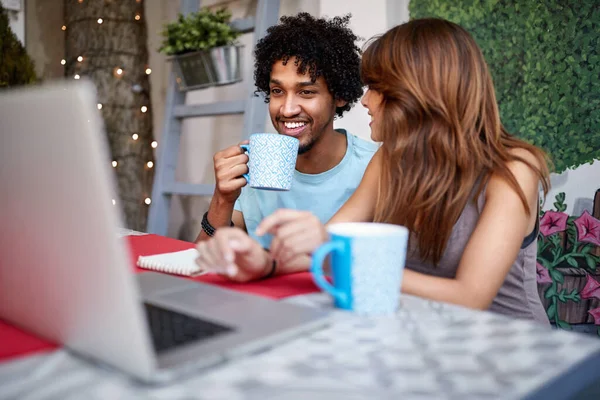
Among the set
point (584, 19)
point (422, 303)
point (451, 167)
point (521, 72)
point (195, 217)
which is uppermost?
point (584, 19)

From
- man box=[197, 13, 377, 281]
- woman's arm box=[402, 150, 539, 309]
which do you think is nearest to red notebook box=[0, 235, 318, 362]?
woman's arm box=[402, 150, 539, 309]

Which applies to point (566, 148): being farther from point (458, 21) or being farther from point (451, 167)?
point (451, 167)

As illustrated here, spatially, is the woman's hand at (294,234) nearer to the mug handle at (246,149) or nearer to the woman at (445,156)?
the woman at (445,156)

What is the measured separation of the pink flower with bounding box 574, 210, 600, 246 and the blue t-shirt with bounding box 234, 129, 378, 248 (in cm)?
63

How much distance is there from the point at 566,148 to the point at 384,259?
46.0 inches

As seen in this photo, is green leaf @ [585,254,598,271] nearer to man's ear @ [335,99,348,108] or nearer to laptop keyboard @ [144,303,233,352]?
man's ear @ [335,99,348,108]

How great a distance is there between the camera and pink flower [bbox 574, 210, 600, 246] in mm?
1438

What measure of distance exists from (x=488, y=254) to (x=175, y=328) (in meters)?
0.46

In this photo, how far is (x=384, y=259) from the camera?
559mm

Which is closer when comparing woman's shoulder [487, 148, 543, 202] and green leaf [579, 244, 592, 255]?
woman's shoulder [487, 148, 543, 202]

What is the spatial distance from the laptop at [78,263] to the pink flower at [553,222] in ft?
3.96

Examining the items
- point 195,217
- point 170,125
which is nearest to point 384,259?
point 170,125

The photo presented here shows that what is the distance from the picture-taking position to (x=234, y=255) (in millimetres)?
692

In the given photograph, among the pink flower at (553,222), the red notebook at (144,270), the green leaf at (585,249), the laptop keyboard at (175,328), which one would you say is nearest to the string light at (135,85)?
the red notebook at (144,270)
